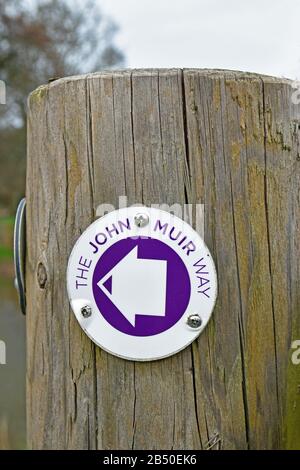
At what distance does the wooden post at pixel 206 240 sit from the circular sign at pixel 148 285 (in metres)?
0.03

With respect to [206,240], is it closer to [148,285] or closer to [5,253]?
[148,285]

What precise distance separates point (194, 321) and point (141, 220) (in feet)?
0.67

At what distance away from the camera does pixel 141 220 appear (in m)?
1.06

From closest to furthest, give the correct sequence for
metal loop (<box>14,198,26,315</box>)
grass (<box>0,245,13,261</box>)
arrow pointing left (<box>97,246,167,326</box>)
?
arrow pointing left (<box>97,246,167,326</box>)
metal loop (<box>14,198,26,315</box>)
grass (<box>0,245,13,261</box>)

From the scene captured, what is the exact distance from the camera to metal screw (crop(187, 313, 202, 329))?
3.44ft

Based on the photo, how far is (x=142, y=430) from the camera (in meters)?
1.06

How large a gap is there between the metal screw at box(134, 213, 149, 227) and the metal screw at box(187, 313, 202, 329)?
19cm

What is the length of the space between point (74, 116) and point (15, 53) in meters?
13.9

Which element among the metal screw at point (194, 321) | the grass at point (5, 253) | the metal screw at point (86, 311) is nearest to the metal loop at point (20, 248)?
the metal screw at point (86, 311)

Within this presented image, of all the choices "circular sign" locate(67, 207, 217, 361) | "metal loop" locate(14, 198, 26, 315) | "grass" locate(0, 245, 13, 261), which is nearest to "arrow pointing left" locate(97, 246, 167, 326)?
"circular sign" locate(67, 207, 217, 361)

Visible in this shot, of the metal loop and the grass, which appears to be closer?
the metal loop

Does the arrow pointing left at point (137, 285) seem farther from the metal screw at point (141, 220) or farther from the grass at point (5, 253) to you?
the grass at point (5, 253)

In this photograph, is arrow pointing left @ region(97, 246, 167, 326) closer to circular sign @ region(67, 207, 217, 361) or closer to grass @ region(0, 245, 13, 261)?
circular sign @ region(67, 207, 217, 361)
